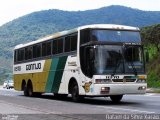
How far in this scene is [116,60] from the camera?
68.0 ft

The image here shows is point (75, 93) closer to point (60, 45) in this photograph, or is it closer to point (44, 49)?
point (60, 45)

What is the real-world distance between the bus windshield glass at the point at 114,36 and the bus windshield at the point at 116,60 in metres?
0.37

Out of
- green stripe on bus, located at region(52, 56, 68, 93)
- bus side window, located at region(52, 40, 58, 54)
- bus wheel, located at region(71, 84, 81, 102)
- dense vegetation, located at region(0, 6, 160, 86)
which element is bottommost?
bus wheel, located at region(71, 84, 81, 102)

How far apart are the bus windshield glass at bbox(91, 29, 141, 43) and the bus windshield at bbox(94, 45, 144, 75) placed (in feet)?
1.21

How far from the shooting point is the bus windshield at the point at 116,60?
20594mm

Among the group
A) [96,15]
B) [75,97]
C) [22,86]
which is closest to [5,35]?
[96,15]

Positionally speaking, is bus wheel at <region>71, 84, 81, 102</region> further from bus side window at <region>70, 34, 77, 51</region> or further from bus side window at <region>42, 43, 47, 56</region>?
bus side window at <region>42, 43, 47, 56</region>

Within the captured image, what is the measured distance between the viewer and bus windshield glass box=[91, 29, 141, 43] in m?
→ 21.1

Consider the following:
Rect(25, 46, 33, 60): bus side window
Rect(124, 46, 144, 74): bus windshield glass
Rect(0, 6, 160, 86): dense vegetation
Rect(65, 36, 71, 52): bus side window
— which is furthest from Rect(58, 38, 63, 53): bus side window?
Rect(0, 6, 160, 86): dense vegetation

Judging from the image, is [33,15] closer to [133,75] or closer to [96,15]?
[96,15]

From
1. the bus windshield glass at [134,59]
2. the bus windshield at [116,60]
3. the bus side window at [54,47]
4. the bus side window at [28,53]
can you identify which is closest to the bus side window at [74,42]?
the bus windshield at [116,60]

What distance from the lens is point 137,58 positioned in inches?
838

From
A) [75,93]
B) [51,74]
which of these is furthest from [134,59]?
[51,74]

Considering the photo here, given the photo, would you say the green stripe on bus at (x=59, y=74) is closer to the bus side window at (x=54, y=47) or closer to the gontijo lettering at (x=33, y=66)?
the bus side window at (x=54, y=47)
